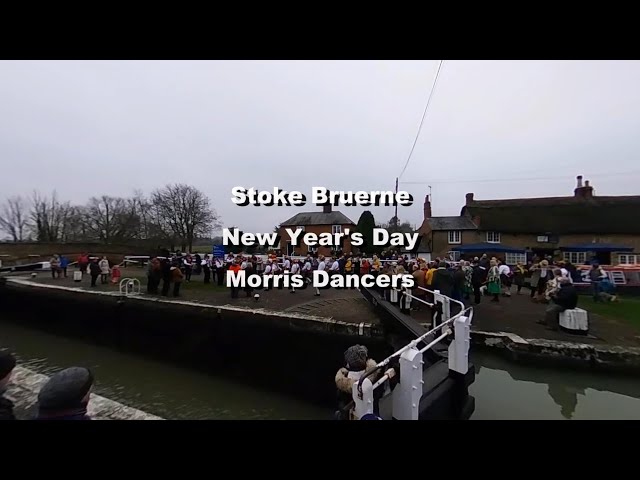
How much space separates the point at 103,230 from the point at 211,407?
2021 inches

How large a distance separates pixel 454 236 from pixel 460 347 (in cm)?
3133

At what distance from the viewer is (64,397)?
74.5 inches

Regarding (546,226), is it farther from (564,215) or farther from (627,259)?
(627,259)

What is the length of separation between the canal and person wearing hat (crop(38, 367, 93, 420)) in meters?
5.78

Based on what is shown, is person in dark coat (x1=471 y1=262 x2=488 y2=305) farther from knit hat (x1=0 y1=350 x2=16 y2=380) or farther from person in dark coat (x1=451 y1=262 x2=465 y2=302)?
knit hat (x1=0 y1=350 x2=16 y2=380)

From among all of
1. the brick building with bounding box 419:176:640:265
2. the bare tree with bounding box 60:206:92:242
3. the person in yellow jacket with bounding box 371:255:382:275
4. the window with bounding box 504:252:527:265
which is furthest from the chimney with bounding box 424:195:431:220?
the bare tree with bounding box 60:206:92:242

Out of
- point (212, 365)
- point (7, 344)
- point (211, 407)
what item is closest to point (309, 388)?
point (211, 407)

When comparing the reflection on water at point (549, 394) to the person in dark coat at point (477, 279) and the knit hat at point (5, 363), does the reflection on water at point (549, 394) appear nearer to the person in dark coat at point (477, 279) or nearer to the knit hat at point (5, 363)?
the person in dark coat at point (477, 279)

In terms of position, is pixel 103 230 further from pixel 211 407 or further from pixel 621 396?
pixel 621 396

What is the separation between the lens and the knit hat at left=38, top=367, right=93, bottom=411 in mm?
1876

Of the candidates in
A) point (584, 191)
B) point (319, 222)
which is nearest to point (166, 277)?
point (319, 222)

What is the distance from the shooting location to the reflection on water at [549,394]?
18.5 ft

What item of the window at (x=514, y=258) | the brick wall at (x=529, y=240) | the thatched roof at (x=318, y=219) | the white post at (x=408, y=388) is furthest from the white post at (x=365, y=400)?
the thatched roof at (x=318, y=219)
